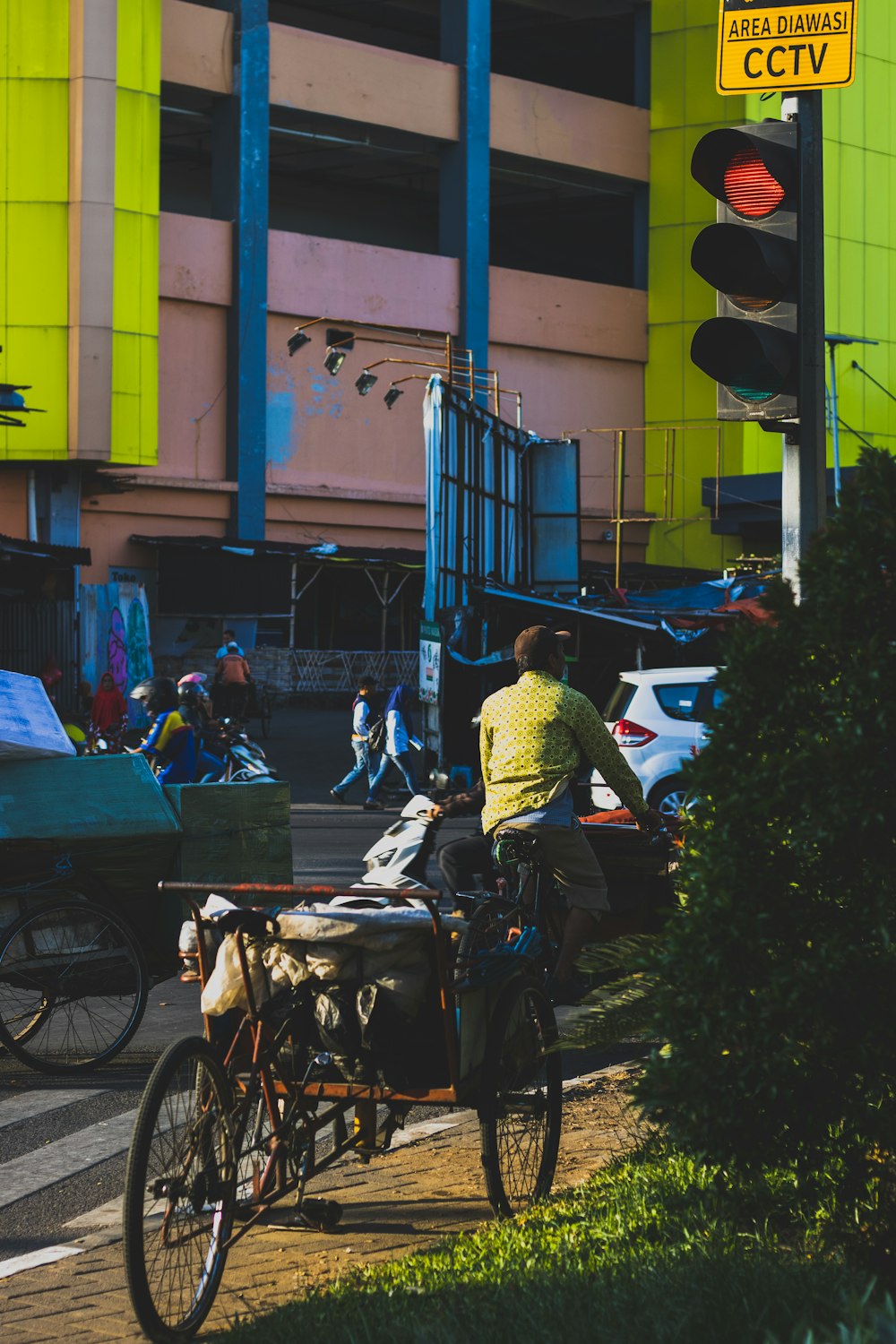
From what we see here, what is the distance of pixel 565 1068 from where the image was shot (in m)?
7.43

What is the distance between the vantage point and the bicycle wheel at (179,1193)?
4059mm

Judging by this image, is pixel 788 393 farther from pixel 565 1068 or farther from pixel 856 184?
pixel 856 184

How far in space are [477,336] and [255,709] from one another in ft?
38.7

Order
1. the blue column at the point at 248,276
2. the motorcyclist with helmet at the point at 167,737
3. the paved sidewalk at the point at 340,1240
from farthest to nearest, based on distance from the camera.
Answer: the blue column at the point at 248,276
the motorcyclist with helmet at the point at 167,737
the paved sidewalk at the point at 340,1240

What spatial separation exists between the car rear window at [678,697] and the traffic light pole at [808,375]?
12.3m

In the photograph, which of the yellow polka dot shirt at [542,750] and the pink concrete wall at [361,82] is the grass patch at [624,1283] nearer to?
A: the yellow polka dot shirt at [542,750]

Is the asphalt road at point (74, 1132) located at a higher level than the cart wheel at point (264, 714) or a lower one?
lower

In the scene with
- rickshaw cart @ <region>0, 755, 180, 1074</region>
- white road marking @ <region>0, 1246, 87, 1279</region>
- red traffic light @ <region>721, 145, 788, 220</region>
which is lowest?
white road marking @ <region>0, 1246, 87, 1279</region>

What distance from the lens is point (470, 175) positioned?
118ft

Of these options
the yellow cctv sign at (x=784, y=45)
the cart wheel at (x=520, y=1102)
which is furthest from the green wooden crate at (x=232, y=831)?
the yellow cctv sign at (x=784, y=45)

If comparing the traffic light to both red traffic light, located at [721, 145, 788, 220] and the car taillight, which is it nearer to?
red traffic light, located at [721, 145, 788, 220]

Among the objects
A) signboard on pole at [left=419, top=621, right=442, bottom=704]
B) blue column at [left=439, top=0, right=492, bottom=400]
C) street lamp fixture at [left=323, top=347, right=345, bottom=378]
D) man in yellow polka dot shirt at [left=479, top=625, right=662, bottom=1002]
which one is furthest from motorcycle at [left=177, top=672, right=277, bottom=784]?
blue column at [left=439, top=0, right=492, bottom=400]

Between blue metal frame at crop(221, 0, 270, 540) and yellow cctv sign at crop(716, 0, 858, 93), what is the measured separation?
27.8m

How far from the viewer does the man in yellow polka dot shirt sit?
22.7ft
